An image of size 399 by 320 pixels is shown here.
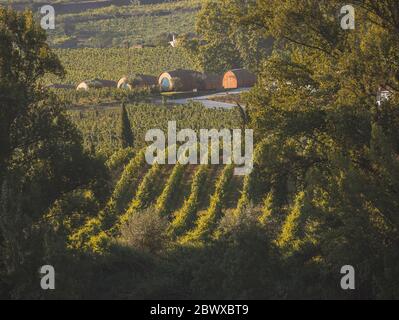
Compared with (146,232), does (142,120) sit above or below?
above

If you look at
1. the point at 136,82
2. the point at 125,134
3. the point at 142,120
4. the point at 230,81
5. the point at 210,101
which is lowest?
the point at 125,134


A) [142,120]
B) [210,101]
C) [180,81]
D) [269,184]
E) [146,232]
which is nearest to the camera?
[269,184]

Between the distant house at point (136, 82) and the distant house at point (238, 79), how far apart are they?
630 centimetres

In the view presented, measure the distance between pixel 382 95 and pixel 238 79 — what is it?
4568cm

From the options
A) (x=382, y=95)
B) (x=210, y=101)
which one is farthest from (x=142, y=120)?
(x=382, y=95)

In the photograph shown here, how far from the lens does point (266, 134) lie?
2120 centimetres

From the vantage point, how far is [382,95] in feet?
68.9

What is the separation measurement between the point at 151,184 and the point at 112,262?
1298 centimetres

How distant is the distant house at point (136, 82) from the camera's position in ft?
208

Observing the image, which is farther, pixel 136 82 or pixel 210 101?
pixel 136 82

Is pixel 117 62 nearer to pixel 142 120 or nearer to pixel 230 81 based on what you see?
pixel 230 81

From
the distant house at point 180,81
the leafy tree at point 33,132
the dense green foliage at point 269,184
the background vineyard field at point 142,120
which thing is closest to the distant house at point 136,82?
the distant house at point 180,81

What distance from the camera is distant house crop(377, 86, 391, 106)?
20291mm

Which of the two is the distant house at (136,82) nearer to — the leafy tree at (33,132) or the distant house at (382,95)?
the leafy tree at (33,132)
